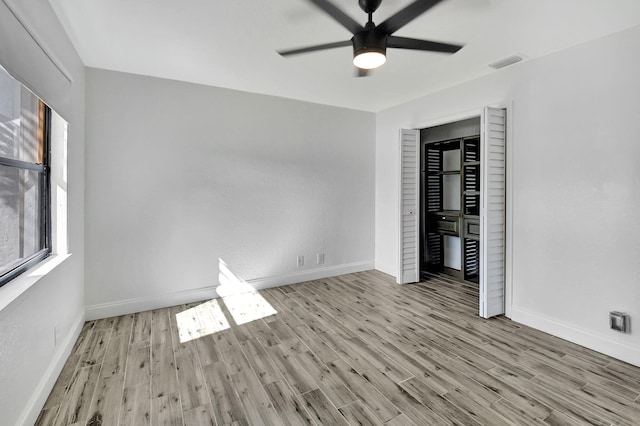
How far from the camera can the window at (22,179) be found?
1639 mm

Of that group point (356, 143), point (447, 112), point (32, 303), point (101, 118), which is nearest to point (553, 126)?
point (447, 112)

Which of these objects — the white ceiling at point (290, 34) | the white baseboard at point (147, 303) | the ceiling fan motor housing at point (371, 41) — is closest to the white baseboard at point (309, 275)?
the white baseboard at point (147, 303)

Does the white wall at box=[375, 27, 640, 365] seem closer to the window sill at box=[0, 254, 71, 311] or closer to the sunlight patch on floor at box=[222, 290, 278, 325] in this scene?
the sunlight patch on floor at box=[222, 290, 278, 325]

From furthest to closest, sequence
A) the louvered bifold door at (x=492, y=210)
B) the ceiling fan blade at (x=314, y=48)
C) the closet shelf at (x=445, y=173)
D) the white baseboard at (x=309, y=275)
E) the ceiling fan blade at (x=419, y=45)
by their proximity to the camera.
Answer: the closet shelf at (x=445, y=173)
the white baseboard at (x=309, y=275)
the louvered bifold door at (x=492, y=210)
the ceiling fan blade at (x=314, y=48)
the ceiling fan blade at (x=419, y=45)

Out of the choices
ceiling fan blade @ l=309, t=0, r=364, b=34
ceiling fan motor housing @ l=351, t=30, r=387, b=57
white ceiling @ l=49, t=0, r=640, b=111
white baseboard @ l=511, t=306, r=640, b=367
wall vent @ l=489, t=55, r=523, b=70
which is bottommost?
white baseboard @ l=511, t=306, r=640, b=367

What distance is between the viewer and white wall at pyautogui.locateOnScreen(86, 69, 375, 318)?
310cm

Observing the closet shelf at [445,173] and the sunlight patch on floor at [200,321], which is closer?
the sunlight patch on floor at [200,321]

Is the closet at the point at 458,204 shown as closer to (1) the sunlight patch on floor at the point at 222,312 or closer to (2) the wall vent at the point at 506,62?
(2) the wall vent at the point at 506,62

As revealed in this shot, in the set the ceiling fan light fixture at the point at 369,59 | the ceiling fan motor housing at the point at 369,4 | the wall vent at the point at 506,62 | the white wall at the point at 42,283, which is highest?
the wall vent at the point at 506,62

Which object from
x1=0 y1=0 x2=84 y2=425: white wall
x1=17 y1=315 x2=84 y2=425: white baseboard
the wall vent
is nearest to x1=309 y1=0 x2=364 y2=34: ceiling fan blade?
x1=0 y1=0 x2=84 y2=425: white wall

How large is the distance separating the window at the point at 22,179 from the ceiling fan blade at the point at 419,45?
2128mm

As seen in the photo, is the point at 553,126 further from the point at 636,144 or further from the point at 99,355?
the point at 99,355

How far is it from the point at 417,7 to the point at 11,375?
107 inches

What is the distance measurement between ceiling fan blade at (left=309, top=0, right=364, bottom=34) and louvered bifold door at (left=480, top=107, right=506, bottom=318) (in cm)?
190
